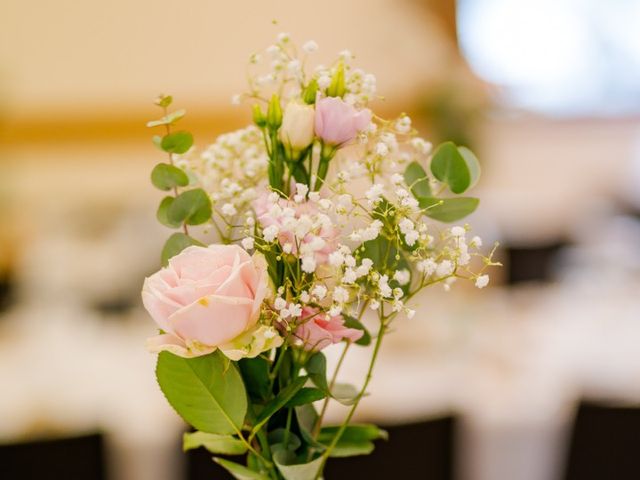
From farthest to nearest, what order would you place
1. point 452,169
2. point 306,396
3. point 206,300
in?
point 452,169, point 306,396, point 206,300

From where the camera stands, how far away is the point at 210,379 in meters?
0.72

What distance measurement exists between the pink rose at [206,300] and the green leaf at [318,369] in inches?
5.0

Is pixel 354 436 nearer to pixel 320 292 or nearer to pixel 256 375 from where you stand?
pixel 256 375

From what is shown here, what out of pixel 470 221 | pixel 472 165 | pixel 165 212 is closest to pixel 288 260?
pixel 165 212

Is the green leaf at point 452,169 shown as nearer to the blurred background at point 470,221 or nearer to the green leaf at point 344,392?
the green leaf at point 344,392

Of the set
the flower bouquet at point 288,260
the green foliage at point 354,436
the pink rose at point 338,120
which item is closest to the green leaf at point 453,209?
the flower bouquet at point 288,260

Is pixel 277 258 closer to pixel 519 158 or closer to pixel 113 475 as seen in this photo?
pixel 113 475

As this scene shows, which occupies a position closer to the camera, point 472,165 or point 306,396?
point 306,396

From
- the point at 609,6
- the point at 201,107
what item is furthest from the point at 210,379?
the point at 609,6

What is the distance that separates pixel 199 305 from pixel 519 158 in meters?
6.06

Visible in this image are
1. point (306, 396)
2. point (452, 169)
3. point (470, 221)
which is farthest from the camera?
point (470, 221)

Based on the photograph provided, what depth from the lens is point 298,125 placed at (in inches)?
29.5

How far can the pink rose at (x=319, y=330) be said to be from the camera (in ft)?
2.35

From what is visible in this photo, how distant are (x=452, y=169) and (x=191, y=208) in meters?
0.28
